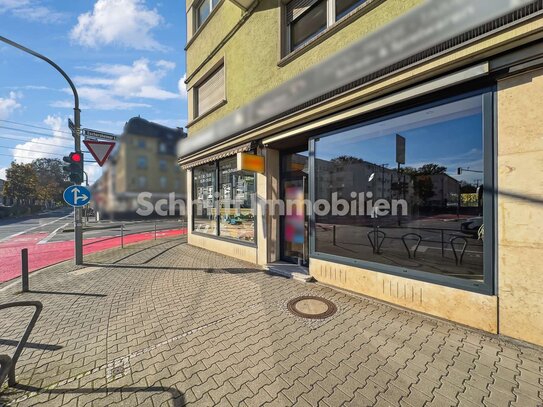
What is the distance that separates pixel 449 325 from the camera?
3363mm

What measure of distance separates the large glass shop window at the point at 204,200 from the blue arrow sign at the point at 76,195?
353 cm

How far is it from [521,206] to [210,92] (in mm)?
8925

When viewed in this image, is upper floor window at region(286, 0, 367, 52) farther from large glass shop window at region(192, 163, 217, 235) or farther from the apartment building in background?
the apartment building in background

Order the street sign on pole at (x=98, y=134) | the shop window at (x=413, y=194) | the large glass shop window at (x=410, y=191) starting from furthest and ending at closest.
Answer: the street sign on pole at (x=98, y=134) → the large glass shop window at (x=410, y=191) → the shop window at (x=413, y=194)

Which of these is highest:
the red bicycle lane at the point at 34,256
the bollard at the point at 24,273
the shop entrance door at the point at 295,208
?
the shop entrance door at the point at 295,208

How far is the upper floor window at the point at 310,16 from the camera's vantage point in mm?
4622

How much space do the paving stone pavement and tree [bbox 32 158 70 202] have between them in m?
67.0

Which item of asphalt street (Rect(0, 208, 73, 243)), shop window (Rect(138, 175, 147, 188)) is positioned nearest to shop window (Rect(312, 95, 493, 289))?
asphalt street (Rect(0, 208, 73, 243))

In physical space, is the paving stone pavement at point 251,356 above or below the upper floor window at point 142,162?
below

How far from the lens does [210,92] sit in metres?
8.84

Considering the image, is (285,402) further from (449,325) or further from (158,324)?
(449,325)

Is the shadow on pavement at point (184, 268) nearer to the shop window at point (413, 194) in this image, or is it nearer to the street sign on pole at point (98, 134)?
the shop window at point (413, 194)

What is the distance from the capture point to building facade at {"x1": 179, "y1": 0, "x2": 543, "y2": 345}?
288 cm

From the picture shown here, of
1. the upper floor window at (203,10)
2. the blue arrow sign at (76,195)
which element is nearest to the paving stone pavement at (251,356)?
the blue arrow sign at (76,195)
